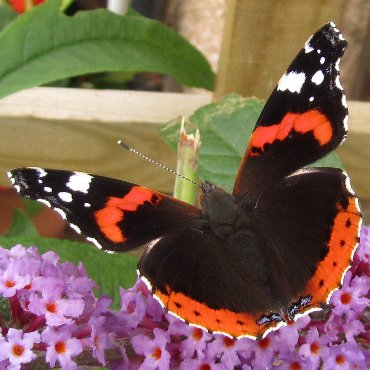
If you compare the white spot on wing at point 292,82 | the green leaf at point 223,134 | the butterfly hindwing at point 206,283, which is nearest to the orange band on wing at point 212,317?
the butterfly hindwing at point 206,283

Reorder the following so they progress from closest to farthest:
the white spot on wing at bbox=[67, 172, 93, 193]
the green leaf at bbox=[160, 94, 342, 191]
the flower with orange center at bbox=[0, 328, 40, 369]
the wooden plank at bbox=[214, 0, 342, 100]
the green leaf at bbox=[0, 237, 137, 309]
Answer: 1. the flower with orange center at bbox=[0, 328, 40, 369]
2. the white spot on wing at bbox=[67, 172, 93, 193]
3. the green leaf at bbox=[0, 237, 137, 309]
4. the green leaf at bbox=[160, 94, 342, 191]
5. the wooden plank at bbox=[214, 0, 342, 100]

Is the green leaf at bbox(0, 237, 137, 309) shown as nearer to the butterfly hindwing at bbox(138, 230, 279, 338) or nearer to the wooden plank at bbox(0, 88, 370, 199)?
the butterfly hindwing at bbox(138, 230, 279, 338)

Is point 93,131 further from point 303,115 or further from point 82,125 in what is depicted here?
point 303,115

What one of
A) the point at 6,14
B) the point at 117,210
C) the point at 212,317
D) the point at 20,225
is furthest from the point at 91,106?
the point at 212,317

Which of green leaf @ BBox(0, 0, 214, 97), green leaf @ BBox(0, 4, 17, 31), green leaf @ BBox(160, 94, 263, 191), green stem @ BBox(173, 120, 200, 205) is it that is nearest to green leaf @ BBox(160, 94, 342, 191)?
green leaf @ BBox(160, 94, 263, 191)

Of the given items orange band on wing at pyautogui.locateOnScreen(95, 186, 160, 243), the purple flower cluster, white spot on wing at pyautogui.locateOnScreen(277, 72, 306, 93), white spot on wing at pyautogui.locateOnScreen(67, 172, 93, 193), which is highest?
white spot on wing at pyautogui.locateOnScreen(277, 72, 306, 93)

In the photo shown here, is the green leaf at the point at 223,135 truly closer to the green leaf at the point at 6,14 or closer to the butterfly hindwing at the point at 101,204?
the butterfly hindwing at the point at 101,204

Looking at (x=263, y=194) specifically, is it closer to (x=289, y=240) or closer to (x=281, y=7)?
(x=289, y=240)

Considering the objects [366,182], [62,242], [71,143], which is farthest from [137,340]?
[366,182]
